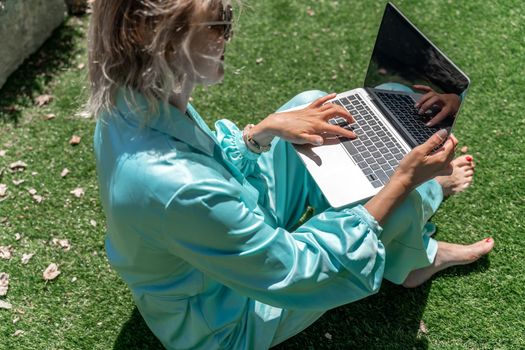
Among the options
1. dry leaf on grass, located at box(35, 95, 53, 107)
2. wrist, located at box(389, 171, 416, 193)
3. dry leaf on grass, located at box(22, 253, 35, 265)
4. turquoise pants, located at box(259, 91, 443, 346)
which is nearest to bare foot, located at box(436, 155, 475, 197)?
turquoise pants, located at box(259, 91, 443, 346)

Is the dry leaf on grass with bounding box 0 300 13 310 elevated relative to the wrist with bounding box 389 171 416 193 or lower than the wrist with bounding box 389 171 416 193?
lower

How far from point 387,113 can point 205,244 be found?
160 centimetres

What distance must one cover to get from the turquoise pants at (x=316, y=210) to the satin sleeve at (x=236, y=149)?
14 centimetres

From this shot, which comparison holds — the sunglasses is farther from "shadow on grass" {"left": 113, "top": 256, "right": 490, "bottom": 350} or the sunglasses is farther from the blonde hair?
"shadow on grass" {"left": 113, "top": 256, "right": 490, "bottom": 350}

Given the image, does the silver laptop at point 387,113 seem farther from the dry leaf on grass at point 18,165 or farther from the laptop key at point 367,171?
the dry leaf on grass at point 18,165

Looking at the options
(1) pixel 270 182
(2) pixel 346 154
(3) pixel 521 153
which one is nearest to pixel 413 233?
(2) pixel 346 154

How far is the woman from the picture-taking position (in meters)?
1.94

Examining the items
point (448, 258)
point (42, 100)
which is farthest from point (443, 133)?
point (42, 100)

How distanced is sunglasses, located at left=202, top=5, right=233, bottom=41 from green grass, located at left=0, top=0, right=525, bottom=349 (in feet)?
3.67

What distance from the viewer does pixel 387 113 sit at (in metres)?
3.23

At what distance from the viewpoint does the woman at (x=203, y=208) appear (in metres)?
1.94

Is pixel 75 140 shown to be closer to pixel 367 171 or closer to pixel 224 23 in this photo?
pixel 367 171

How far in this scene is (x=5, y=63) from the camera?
187 inches

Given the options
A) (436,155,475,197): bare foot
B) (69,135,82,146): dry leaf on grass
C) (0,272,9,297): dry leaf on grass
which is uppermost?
(436,155,475,197): bare foot
